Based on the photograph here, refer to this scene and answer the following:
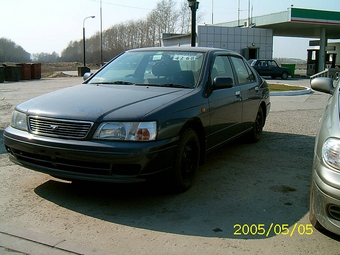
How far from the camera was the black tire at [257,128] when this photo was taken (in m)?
6.71

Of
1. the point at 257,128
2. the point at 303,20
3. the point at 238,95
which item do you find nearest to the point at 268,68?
the point at 303,20

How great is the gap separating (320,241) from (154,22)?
7301 cm

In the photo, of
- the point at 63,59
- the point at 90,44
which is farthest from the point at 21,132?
the point at 63,59

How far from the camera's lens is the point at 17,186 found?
14.7 ft

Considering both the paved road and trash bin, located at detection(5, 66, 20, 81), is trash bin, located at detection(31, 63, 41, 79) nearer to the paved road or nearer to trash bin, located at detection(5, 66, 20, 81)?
trash bin, located at detection(5, 66, 20, 81)

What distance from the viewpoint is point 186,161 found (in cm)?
427

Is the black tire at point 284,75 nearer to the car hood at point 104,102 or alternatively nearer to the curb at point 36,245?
the car hood at point 104,102

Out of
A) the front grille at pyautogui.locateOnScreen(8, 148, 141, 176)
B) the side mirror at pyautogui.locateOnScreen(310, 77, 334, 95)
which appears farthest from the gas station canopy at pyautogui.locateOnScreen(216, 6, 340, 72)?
the front grille at pyautogui.locateOnScreen(8, 148, 141, 176)

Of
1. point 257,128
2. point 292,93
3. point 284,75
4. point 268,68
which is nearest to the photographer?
point 257,128

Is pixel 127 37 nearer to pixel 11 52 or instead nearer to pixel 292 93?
pixel 11 52

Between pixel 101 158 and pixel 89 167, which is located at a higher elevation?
pixel 101 158

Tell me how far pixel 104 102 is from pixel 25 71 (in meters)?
26.5

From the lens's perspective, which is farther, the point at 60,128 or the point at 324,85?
the point at 324,85

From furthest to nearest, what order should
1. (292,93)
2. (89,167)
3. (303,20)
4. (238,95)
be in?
(303,20) → (292,93) → (238,95) → (89,167)
